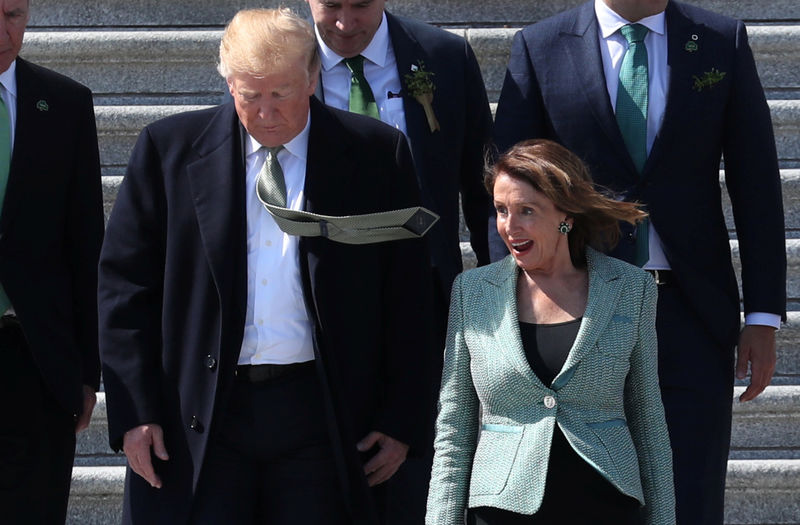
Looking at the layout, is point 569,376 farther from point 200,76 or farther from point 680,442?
point 200,76

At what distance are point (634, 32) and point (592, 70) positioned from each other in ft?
0.52

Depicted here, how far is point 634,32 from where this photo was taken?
4.07 meters

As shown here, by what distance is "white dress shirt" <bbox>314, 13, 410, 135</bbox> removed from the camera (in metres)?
4.11

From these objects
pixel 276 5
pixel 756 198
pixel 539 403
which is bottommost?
pixel 539 403

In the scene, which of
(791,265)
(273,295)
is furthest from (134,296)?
(791,265)

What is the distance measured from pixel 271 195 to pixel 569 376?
0.77 m

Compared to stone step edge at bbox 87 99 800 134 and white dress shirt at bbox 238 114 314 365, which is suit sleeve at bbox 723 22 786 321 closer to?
white dress shirt at bbox 238 114 314 365

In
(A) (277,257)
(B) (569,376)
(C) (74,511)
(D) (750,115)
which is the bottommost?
(C) (74,511)

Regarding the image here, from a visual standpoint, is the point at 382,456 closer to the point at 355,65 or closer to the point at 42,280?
the point at 42,280

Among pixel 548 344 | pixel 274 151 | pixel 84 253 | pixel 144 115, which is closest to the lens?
pixel 548 344

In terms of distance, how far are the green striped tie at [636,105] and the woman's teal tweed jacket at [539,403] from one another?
0.57m

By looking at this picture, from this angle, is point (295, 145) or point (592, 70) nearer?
point (295, 145)

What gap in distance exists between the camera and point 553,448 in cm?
327

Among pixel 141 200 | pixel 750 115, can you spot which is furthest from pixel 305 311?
pixel 750 115
